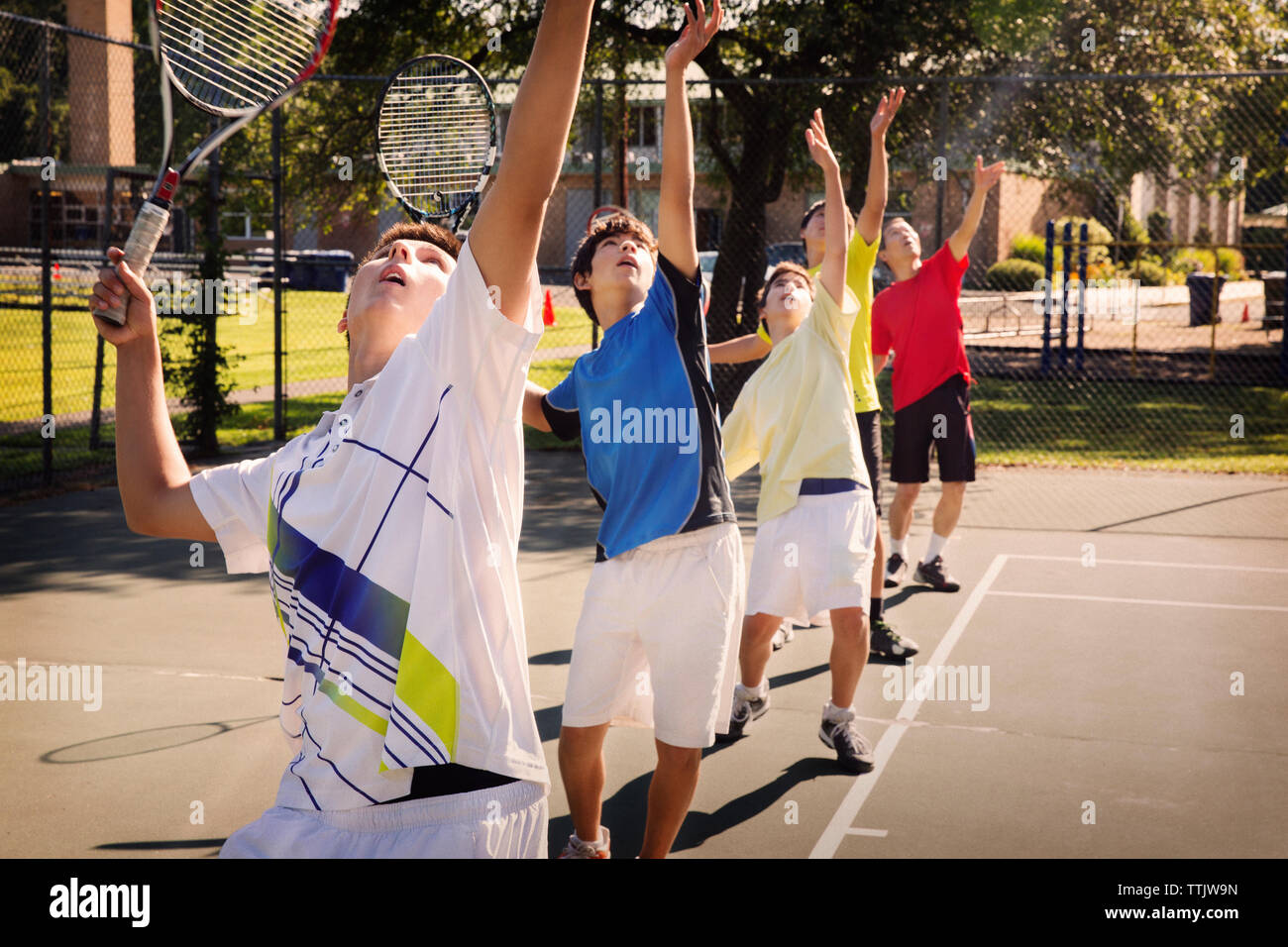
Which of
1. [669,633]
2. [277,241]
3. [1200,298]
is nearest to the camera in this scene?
[669,633]

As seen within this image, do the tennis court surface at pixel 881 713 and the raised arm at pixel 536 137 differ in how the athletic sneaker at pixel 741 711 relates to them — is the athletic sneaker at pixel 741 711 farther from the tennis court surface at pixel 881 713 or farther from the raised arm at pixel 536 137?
the raised arm at pixel 536 137

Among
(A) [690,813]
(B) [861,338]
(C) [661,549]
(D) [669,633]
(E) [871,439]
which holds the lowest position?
(A) [690,813]

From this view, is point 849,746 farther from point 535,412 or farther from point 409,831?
point 409,831

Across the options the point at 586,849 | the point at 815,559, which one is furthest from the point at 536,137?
the point at 815,559

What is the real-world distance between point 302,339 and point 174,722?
19.8m

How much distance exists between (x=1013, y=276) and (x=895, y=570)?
28.4 metres

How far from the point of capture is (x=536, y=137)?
1788 mm

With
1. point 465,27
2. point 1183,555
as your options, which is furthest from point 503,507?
point 465,27

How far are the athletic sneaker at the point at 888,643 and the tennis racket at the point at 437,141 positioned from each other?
11.6 feet

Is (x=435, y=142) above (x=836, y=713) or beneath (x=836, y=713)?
above

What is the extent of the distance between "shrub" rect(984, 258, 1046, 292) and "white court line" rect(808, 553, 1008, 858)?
2819cm

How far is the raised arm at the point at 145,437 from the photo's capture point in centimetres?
200

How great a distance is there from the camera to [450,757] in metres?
1.93
